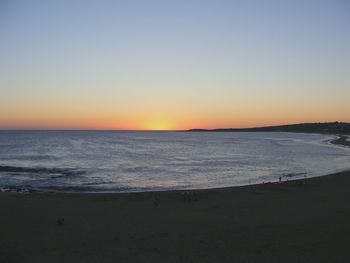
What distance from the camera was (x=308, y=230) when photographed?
49.4 feet

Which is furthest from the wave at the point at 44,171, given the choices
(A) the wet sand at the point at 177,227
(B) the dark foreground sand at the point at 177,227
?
(B) the dark foreground sand at the point at 177,227

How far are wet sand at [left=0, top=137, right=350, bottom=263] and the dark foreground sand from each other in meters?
0.03

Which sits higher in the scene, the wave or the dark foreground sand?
the dark foreground sand

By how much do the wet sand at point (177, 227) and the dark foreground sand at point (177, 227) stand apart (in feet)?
0.09

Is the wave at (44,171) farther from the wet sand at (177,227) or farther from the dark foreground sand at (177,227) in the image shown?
the dark foreground sand at (177,227)

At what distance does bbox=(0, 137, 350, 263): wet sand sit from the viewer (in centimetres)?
1248

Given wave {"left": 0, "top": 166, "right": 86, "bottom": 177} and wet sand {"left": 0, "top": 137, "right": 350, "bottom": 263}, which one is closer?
wet sand {"left": 0, "top": 137, "right": 350, "bottom": 263}

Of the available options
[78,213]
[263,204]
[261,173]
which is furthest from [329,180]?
[78,213]

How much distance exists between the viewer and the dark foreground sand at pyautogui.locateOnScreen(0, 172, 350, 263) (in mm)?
12484

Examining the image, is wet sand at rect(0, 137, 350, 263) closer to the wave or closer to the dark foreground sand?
the dark foreground sand

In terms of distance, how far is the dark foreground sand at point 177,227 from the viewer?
12484mm

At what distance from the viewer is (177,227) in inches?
629

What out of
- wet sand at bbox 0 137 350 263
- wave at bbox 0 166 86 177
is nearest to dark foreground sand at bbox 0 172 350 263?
wet sand at bbox 0 137 350 263

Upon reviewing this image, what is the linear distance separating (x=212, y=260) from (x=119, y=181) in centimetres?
2232
